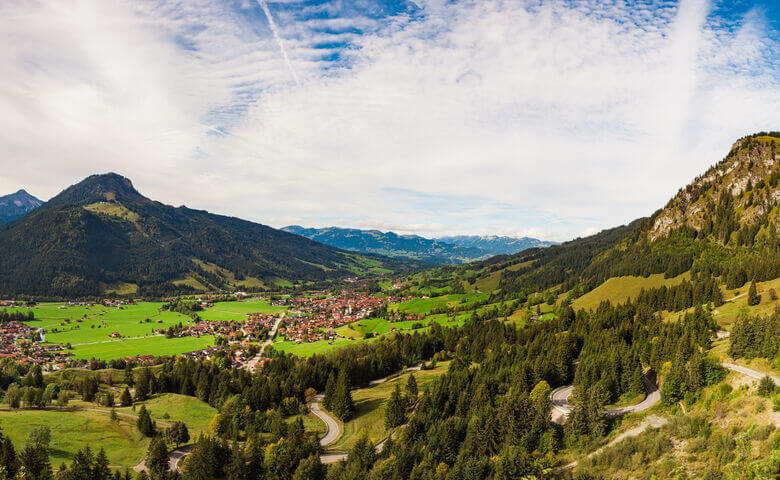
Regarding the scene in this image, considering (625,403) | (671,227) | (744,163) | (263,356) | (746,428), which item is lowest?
(263,356)

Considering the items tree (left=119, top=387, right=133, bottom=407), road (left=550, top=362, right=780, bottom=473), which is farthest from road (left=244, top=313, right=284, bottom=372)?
road (left=550, top=362, right=780, bottom=473)

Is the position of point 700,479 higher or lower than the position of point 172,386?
higher

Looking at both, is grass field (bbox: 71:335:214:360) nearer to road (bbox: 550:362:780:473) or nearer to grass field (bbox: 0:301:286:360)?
grass field (bbox: 0:301:286:360)

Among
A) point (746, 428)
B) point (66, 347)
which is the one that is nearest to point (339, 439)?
point (746, 428)

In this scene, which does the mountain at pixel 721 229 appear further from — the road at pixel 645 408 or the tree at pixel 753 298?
the road at pixel 645 408

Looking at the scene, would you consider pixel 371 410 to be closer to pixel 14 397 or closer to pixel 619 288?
pixel 14 397

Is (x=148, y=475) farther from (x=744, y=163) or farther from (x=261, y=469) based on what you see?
(x=744, y=163)
